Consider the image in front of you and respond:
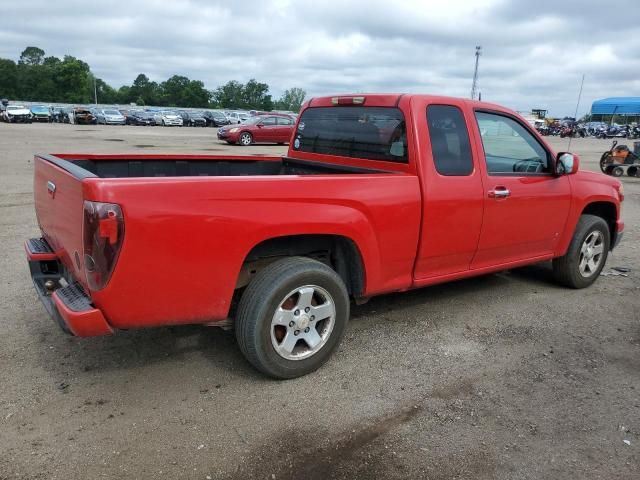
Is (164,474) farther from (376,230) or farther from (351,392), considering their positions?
(376,230)

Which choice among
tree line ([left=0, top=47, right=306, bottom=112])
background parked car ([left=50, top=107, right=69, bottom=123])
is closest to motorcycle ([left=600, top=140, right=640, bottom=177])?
background parked car ([left=50, top=107, right=69, bottom=123])

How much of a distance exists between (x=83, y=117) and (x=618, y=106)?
162 feet

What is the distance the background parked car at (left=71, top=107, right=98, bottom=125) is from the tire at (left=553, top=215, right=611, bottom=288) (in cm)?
4359

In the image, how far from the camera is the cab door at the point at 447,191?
380 centimetres

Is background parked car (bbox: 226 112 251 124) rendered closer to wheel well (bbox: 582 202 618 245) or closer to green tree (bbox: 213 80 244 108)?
wheel well (bbox: 582 202 618 245)

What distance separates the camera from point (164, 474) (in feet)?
8.28

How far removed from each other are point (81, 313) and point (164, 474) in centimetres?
92

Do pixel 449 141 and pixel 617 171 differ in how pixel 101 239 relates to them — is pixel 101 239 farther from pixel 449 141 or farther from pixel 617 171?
pixel 617 171

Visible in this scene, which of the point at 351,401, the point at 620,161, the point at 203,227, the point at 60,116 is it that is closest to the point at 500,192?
the point at 351,401

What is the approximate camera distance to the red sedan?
24.5 metres

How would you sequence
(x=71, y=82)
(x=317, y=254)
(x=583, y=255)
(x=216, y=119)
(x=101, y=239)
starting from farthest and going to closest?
(x=71, y=82) → (x=216, y=119) → (x=583, y=255) → (x=317, y=254) → (x=101, y=239)

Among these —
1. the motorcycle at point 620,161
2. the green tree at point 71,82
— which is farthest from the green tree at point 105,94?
the motorcycle at point 620,161

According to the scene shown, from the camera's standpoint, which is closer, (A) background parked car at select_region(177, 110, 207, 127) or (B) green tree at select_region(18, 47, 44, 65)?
(A) background parked car at select_region(177, 110, 207, 127)

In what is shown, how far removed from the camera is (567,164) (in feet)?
15.1
